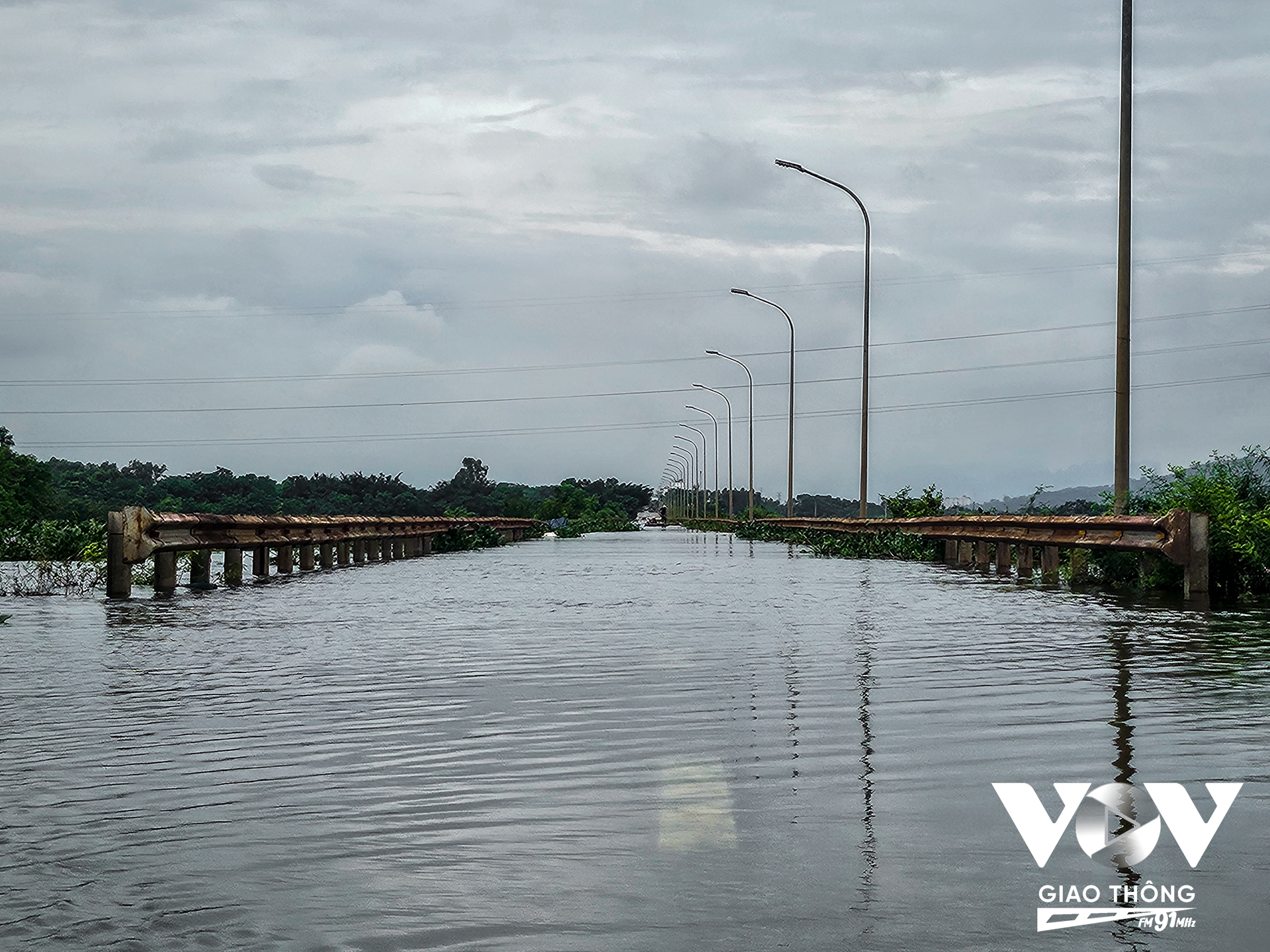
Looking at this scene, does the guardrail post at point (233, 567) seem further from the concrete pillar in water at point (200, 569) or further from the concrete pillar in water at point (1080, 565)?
the concrete pillar in water at point (1080, 565)

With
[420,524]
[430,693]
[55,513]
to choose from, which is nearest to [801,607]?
[430,693]

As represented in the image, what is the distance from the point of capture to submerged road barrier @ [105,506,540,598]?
59.7ft

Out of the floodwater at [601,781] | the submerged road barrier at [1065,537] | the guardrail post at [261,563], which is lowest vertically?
the floodwater at [601,781]

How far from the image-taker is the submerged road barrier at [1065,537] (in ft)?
56.5

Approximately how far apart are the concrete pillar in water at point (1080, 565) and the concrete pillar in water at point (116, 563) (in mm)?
11769

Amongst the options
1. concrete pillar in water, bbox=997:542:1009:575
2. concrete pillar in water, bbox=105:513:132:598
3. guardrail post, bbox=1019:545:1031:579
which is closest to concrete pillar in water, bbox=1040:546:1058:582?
guardrail post, bbox=1019:545:1031:579

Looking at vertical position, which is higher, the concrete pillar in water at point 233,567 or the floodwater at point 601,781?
the concrete pillar in water at point 233,567

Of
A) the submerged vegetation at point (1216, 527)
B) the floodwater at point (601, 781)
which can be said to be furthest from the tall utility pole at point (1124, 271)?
the floodwater at point (601, 781)

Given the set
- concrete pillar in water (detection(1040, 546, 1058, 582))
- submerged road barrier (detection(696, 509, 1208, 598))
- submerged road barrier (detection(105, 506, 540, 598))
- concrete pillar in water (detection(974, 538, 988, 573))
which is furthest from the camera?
concrete pillar in water (detection(974, 538, 988, 573))

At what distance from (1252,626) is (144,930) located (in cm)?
1149

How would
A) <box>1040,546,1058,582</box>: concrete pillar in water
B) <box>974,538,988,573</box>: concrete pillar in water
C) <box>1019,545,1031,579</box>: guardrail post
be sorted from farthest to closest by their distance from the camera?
1. <box>974,538,988,573</box>: concrete pillar in water
2. <box>1019,545,1031,579</box>: guardrail post
3. <box>1040,546,1058,582</box>: concrete pillar in water

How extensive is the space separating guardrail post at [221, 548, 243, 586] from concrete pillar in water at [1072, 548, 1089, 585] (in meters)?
11.1

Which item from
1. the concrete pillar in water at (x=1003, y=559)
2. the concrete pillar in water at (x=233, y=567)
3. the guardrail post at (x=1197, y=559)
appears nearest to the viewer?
the guardrail post at (x=1197, y=559)

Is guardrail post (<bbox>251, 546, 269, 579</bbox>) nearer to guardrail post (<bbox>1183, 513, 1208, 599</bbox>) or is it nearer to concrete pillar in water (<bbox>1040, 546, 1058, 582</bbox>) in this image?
concrete pillar in water (<bbox>1040, 546, 1058, 582</bbox>)
